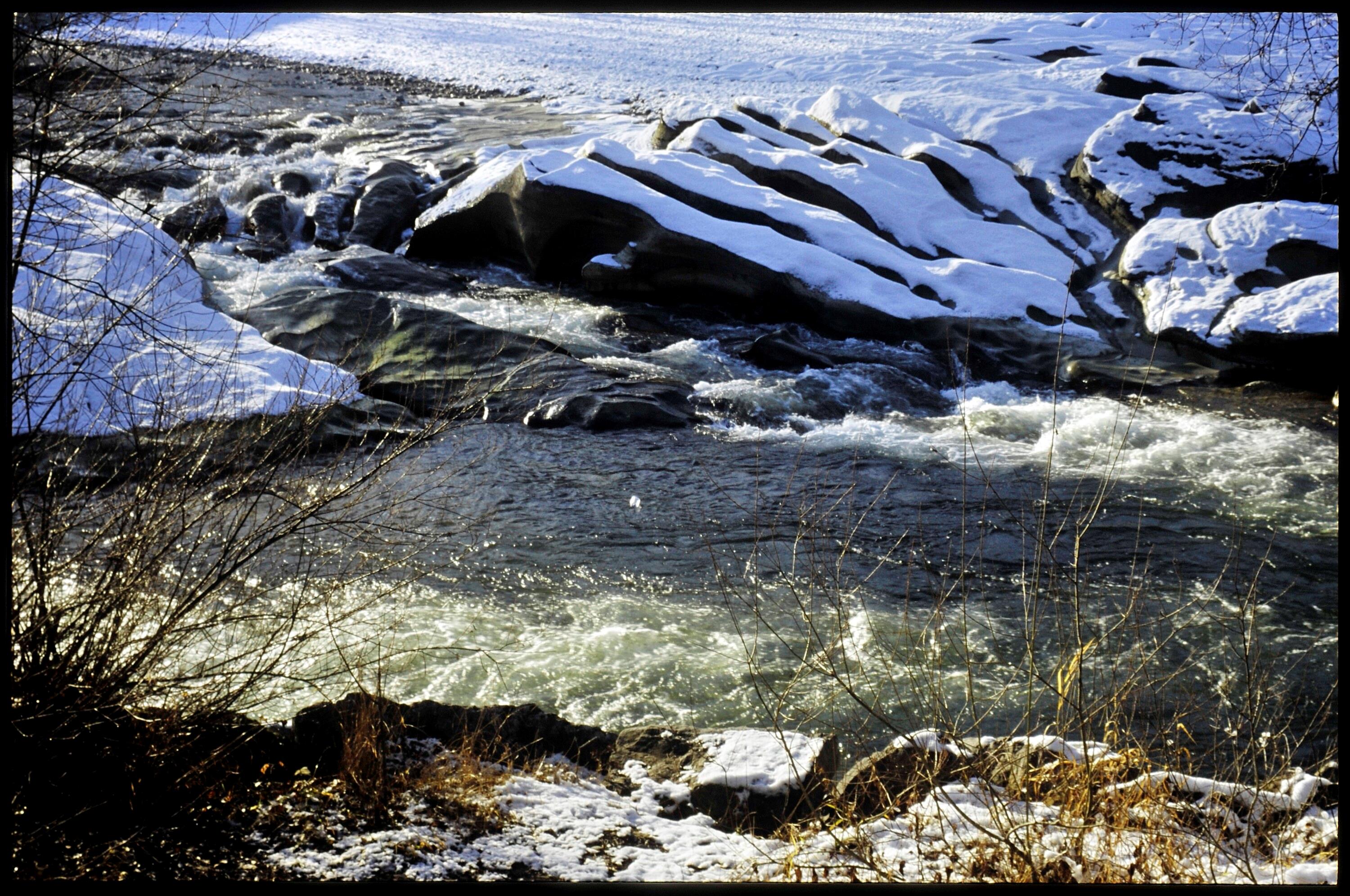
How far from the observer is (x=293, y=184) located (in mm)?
17062

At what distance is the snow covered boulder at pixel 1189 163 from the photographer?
14.1 metres

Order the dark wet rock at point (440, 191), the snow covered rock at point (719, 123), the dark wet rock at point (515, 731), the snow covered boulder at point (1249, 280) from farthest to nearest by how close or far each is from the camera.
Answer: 1. the dark wet rock at point (440, 191)
2. the snow covered rock at point (719, 123)
3. the snow covered boulder at point (1249, 280)
4. the dark wet rock at point (515, 731)

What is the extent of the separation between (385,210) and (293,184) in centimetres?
268

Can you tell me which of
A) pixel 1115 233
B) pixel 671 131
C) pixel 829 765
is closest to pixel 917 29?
pixel 671 131

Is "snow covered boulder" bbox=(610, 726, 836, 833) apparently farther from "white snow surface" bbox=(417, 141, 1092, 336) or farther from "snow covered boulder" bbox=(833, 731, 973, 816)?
"white snow surface" bbox=(417, 141, 1092, 336)

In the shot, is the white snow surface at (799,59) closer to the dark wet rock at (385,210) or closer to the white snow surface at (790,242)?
the white snow surface at (790,242)

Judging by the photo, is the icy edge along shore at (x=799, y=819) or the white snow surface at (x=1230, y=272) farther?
the white snow surface at (x=1230, y=272)

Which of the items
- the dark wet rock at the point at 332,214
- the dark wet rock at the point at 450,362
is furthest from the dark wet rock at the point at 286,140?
the dark wet rock at the point at 450,362

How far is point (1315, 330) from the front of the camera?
10367 mm

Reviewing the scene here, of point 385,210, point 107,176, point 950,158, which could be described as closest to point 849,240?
point 950,158

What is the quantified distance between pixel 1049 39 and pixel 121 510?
849 inches

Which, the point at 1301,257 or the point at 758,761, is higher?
the point at 1301,257

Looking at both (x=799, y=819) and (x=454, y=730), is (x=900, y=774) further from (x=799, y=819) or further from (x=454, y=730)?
(x=454, y=730)

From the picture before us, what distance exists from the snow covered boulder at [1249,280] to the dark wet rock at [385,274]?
8861mm
